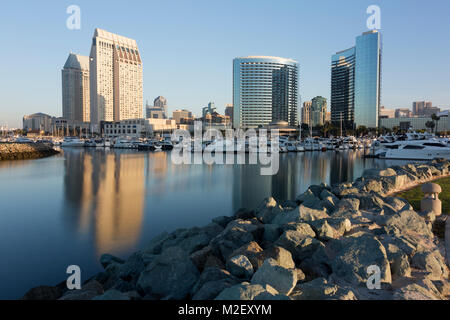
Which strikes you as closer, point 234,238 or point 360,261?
point 360,261

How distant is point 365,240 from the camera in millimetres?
5902

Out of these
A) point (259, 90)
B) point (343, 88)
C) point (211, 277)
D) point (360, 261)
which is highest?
point (343, 88)

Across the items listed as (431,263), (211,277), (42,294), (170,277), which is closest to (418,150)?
(431,263)

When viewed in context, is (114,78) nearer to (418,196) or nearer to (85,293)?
(418,196)

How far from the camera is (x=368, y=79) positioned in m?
130

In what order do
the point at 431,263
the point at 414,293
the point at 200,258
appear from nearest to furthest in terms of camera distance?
the point at 414,293 < the point at 431,263 < the point at 200,258

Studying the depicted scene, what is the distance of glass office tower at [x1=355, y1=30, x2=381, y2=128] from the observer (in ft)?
419

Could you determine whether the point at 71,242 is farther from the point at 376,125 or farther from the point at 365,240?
the point at 376,125

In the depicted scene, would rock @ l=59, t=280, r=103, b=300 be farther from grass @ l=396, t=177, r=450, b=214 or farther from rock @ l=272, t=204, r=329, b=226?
grass @ l=396, t=177, r=450, b=214

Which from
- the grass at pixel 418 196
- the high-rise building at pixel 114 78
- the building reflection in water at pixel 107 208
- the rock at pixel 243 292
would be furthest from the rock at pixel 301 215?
the high-rise building at pixel 114 78


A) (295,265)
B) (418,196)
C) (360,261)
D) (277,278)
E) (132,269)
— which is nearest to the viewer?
(277,278)

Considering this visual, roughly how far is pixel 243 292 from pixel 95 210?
13038 mm

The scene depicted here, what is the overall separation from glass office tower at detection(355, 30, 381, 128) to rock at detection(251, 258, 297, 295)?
141420 mm

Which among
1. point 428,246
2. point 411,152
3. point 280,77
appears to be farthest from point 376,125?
point 428,246
